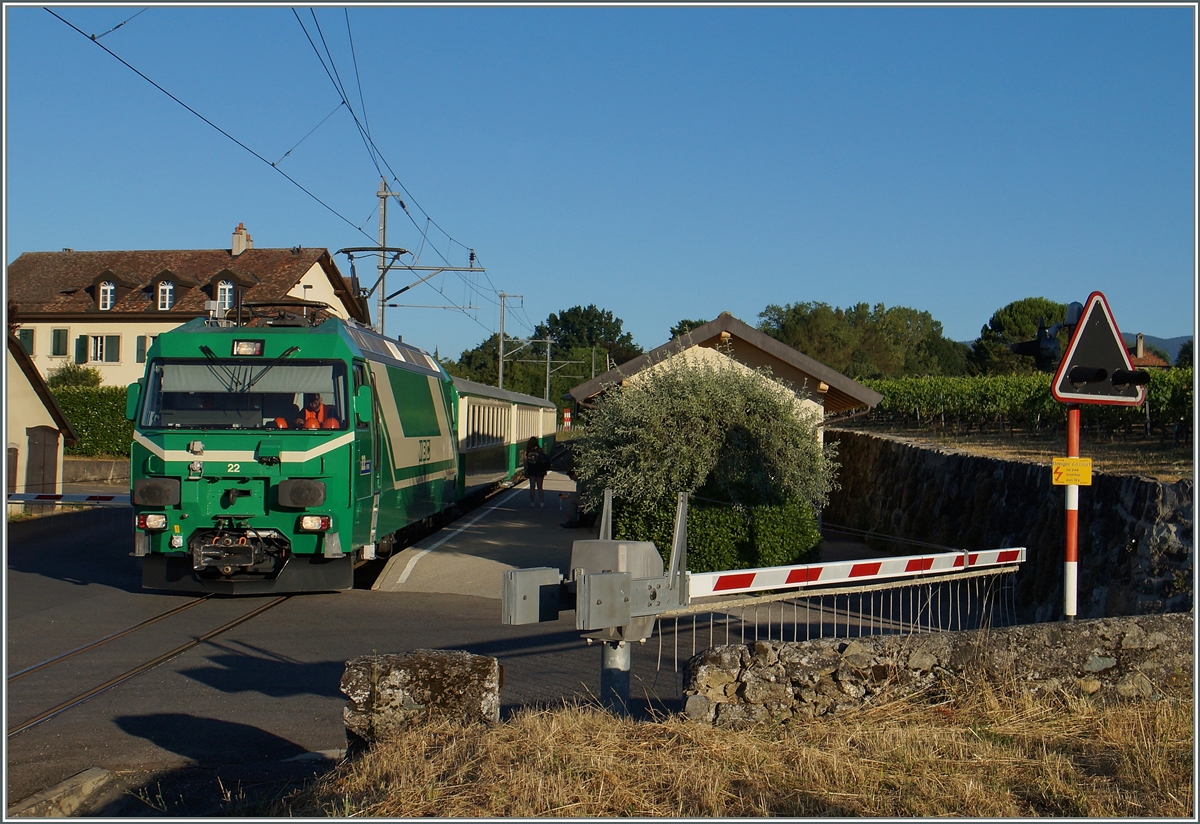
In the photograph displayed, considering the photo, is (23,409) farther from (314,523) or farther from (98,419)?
(314,523)

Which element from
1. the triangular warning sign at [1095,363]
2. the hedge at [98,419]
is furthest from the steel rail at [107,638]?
the hedge at [98,419]

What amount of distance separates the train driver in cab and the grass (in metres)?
8.70

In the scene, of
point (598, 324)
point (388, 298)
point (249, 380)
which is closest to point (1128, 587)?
point (249, 380)

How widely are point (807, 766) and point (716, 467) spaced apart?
8.99 meters

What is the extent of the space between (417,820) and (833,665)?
8.19 feet

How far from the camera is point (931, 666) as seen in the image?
5566 mm

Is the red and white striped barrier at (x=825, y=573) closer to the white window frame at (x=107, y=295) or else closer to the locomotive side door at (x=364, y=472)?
the locomotive side door at (x=364, y=472)

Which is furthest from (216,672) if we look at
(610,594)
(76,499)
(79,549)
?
(76,499)

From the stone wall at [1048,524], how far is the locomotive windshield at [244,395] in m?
8.18

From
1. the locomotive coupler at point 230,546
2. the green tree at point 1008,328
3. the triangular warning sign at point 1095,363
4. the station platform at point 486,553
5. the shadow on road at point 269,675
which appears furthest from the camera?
the green tree at point 1008,328

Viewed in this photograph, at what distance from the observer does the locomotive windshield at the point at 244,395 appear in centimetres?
1174

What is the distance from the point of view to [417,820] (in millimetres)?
3951

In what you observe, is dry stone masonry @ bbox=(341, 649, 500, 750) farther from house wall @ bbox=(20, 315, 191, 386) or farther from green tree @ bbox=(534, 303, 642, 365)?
green tree @ bbox=(534, 303, 642, 365)

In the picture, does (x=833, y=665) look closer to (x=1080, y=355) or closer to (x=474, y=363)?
(x=1080, y=355)
